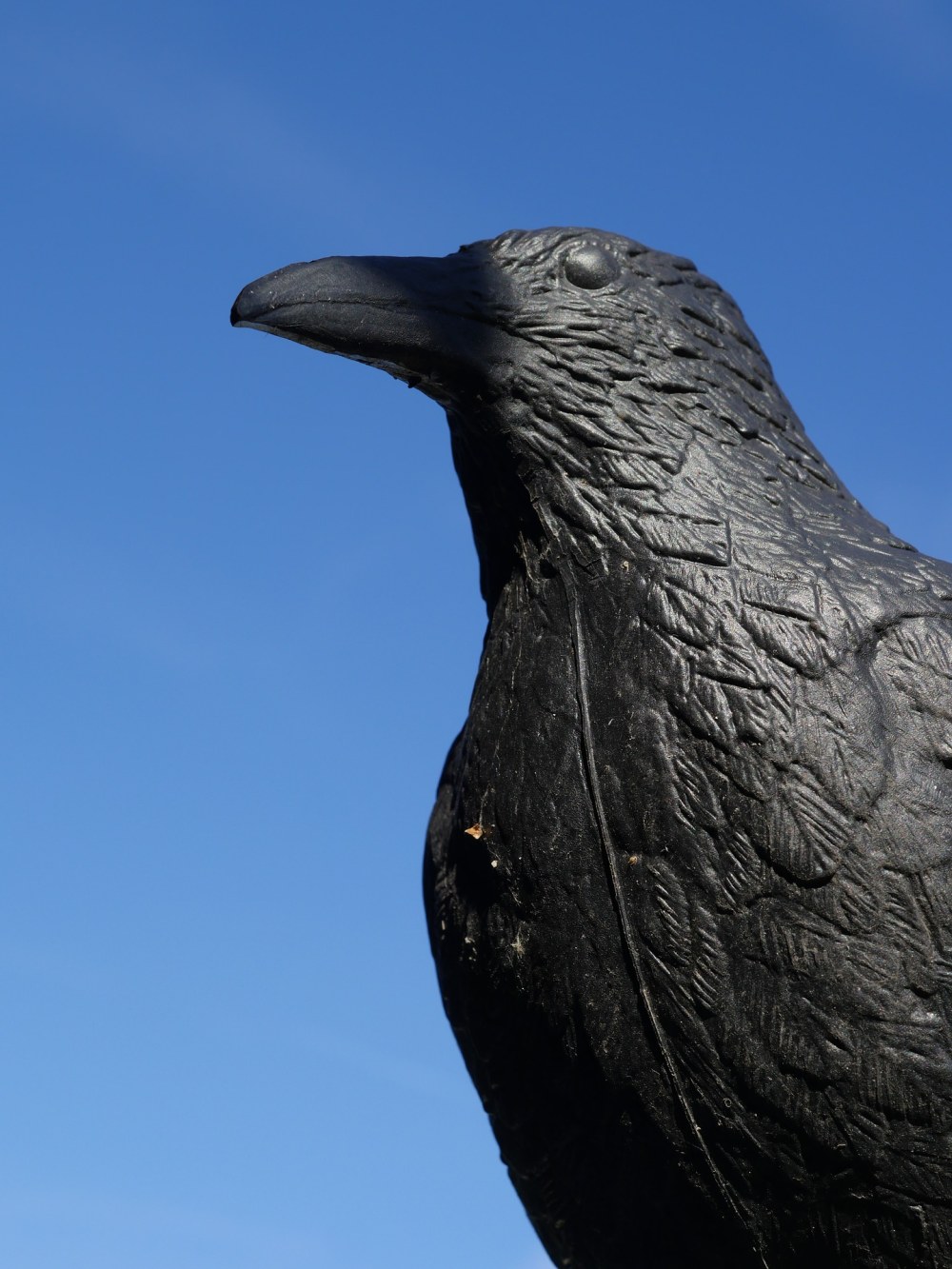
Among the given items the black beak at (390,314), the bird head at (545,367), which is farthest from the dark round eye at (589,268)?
the black beak at (390,314)

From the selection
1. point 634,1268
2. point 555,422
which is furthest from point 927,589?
point 634,1268

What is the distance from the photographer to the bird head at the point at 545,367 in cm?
362

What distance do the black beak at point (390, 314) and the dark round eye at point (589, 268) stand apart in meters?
0.16

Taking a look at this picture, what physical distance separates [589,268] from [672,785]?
1120 millimetres

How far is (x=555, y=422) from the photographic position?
144 inches

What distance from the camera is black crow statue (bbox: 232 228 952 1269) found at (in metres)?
3.20

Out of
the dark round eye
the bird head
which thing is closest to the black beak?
the bird head

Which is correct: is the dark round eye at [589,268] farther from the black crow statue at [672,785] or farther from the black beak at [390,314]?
the black beak at [390,314]

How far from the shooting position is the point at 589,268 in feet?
12.6

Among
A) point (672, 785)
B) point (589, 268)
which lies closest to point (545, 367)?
point (589, 268)

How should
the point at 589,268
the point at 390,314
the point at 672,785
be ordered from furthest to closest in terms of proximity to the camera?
the point at 589,268 < the point at 390,314 < the point at 672,785

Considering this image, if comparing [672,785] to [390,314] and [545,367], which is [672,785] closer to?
[545,367]

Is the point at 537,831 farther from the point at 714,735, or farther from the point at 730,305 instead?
the point at 730,305

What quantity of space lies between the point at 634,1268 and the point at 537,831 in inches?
32.3
